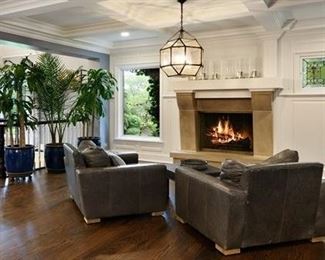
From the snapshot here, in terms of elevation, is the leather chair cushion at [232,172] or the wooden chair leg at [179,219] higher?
the leather chair cushion at [232,172]

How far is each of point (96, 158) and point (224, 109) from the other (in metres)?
3.37

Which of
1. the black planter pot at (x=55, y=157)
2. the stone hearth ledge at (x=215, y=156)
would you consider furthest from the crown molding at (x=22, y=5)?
the stone hearth ledge at (x=215, y=156)

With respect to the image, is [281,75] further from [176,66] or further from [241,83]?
[176,66]

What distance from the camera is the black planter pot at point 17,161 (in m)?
5.60

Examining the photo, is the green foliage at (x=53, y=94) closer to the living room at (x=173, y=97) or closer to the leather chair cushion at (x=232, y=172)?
the living room at (x=173, y=97)

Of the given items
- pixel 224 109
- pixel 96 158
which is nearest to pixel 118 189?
pixel 96 158

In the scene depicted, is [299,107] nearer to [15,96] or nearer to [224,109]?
[224,109]

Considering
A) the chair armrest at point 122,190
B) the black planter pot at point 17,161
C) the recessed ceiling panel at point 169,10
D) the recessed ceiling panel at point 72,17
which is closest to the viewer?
the chair armrest at point 122,190

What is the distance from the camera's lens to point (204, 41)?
6715 millimetres

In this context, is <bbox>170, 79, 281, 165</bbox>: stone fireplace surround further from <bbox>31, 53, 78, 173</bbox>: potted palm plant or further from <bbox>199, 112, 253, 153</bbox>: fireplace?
<bbox>31, 53, 78, 173</bbox>: potted palm plant

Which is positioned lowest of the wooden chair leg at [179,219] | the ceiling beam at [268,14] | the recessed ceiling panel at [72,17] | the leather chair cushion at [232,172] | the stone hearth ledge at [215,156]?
the wooden chair leg at [179,219]

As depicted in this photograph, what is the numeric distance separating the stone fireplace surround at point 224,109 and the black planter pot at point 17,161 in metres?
2.67

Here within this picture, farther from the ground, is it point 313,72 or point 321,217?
Answer: point 313,72

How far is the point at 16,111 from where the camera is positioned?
562cm
